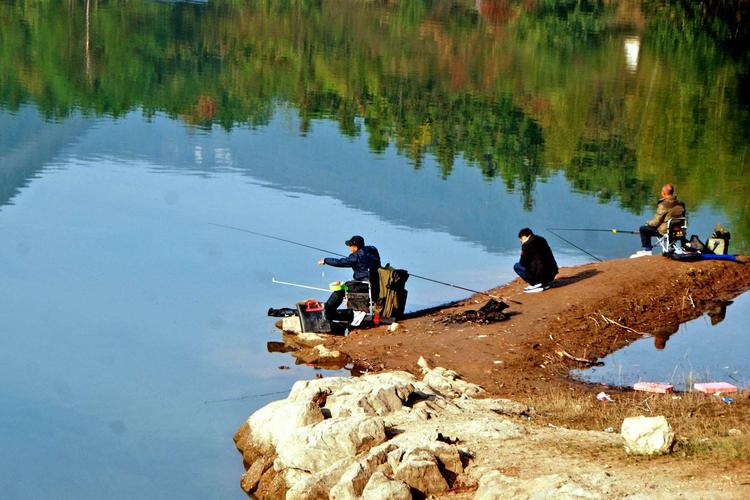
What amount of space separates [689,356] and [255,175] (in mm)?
17714

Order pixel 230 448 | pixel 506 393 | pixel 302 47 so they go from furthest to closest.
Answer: pixel 302 47 < pixel 506 393 < pixel 230 448

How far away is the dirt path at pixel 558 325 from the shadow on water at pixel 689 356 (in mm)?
241

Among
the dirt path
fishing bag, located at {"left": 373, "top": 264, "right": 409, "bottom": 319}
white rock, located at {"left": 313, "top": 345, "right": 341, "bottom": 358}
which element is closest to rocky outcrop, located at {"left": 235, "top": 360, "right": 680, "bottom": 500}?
the dirt path

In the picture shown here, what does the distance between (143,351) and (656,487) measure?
8.83 meters

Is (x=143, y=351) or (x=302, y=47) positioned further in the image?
(x=302, y=47)

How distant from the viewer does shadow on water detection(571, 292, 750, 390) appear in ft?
54.3

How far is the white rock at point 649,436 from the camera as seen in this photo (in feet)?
37.4

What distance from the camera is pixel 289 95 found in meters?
52.3

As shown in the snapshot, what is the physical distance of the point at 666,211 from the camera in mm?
21875

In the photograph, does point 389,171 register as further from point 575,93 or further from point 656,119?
point 575,93

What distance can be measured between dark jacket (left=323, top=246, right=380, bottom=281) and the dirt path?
0.87 m

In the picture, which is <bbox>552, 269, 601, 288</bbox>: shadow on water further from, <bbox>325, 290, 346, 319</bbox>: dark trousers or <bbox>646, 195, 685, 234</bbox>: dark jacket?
<bbox>325, 290, 346, 319</bbox>: dark trousers

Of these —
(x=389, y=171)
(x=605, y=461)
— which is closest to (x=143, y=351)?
(x=605, y=461)

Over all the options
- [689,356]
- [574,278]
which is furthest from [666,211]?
[689,356]
